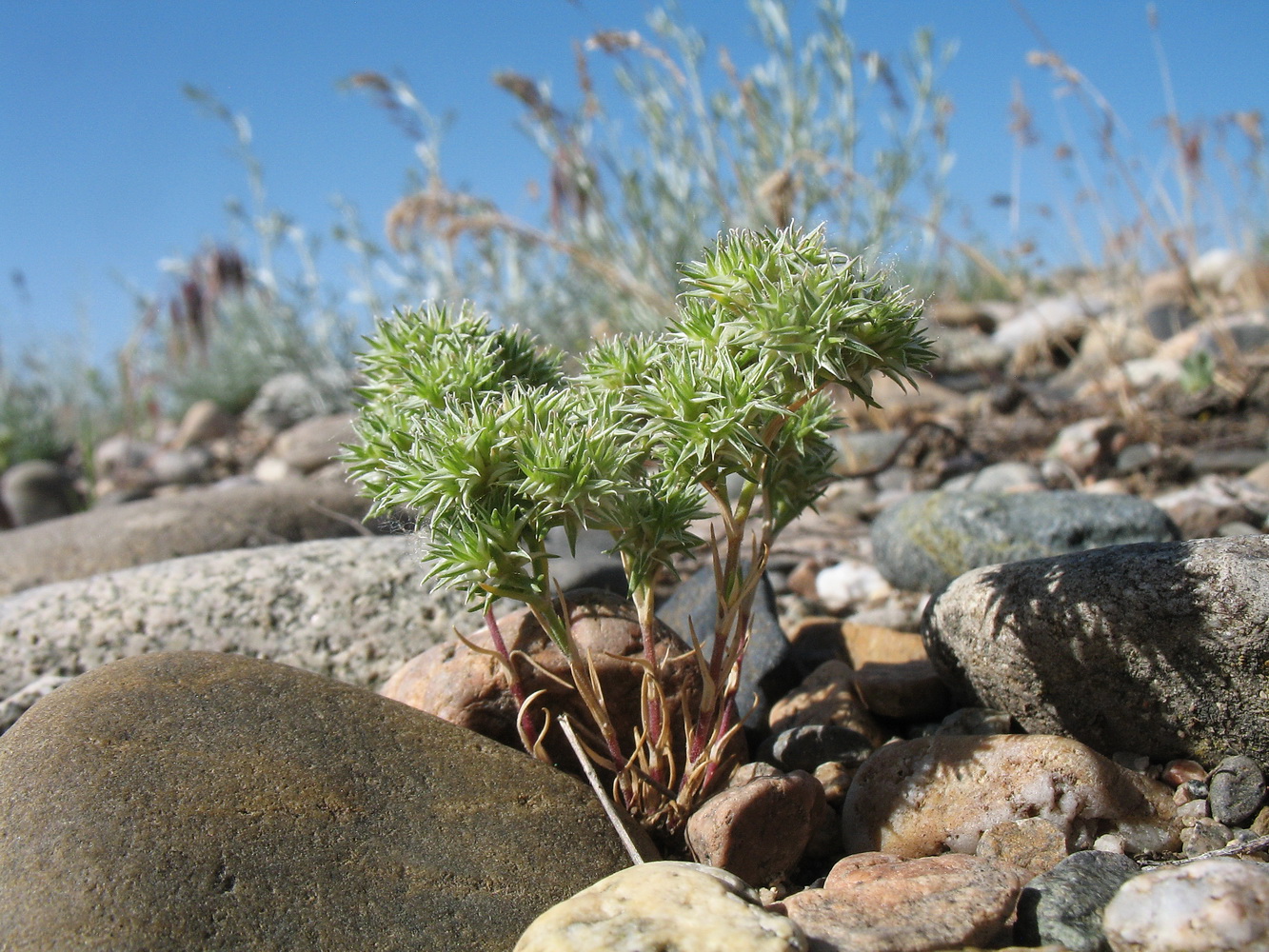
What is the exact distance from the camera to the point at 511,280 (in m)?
10.7

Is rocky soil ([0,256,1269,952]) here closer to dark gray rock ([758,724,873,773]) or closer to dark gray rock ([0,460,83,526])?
dark gray rock ([758,724,873,773])

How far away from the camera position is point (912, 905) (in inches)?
76.2

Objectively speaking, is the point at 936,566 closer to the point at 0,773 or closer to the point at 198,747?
the point at 198,747

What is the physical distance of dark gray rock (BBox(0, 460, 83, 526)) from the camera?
364 inches

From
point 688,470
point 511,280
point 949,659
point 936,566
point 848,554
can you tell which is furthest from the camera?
point 511,280

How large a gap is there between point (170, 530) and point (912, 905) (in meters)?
4.48

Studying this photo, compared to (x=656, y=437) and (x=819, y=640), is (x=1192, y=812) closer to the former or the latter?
(x=819, y=640)

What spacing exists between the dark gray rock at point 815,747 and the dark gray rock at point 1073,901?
0.83 m

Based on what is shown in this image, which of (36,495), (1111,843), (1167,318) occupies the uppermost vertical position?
(1167,318)

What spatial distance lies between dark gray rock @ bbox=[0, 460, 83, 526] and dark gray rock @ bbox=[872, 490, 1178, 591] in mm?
8239

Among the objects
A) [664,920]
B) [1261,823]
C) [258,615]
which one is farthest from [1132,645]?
[258,615]

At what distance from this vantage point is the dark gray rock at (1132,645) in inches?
95.1

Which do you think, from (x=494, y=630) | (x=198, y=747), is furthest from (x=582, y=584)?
(x=198, y=747)

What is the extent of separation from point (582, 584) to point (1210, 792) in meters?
2.13
